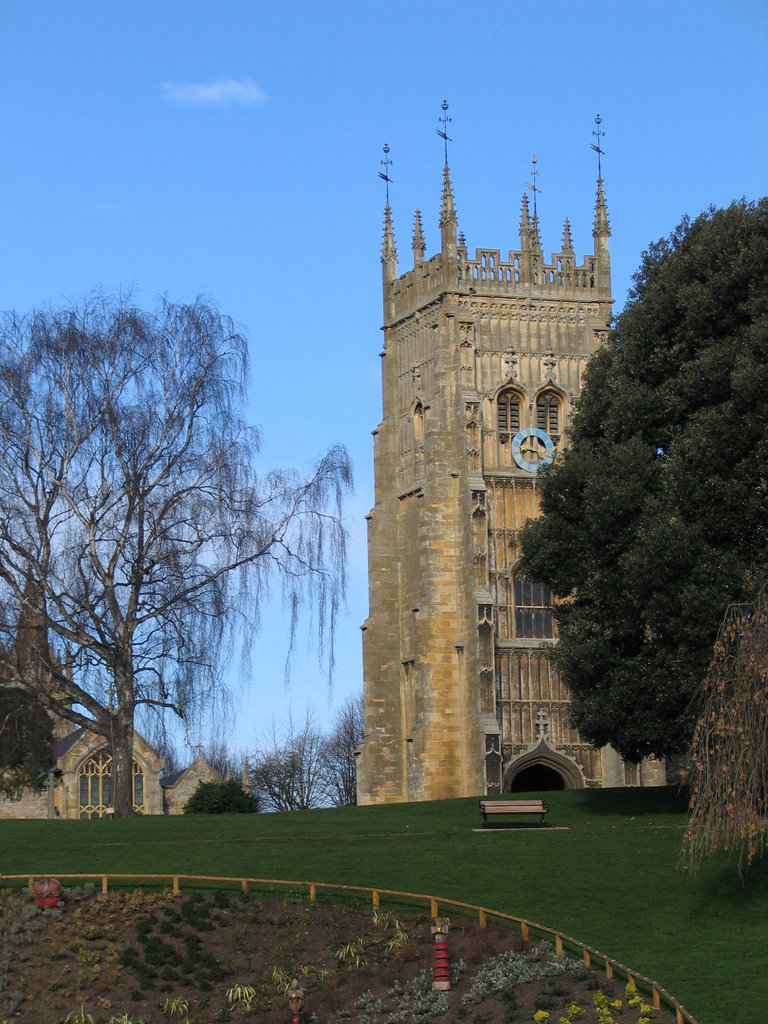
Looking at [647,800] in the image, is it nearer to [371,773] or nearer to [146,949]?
[146,949]

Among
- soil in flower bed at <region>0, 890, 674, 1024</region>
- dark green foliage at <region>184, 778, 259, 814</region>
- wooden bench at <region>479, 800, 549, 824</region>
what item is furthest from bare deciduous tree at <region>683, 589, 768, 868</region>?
dark green foliage at <region>184, 778, 259, 814</region>

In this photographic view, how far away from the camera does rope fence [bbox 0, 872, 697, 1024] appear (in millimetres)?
29672

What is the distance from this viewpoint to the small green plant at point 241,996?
31.5m

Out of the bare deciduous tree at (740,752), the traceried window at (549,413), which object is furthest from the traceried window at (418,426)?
the bare deciduous tree at (740,752)

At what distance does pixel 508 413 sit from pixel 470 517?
4381 mm

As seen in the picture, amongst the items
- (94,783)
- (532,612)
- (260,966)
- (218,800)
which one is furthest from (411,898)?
(94,783)

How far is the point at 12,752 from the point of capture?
64938 mm

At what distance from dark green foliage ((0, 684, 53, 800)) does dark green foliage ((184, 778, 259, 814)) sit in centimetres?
526

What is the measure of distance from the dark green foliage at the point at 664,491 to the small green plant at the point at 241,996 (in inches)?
503

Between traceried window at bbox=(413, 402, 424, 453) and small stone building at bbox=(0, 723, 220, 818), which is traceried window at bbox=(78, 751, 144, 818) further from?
traceried window at bbox=(413, 402, 424, 453)

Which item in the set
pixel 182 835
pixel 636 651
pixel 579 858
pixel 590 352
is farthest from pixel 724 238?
pixel 590 352

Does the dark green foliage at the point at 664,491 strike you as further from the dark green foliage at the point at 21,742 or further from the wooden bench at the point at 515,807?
the dark green foliage at the point at 21,742

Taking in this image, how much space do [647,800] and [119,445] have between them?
1564 cm

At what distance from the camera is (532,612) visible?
229 ft
